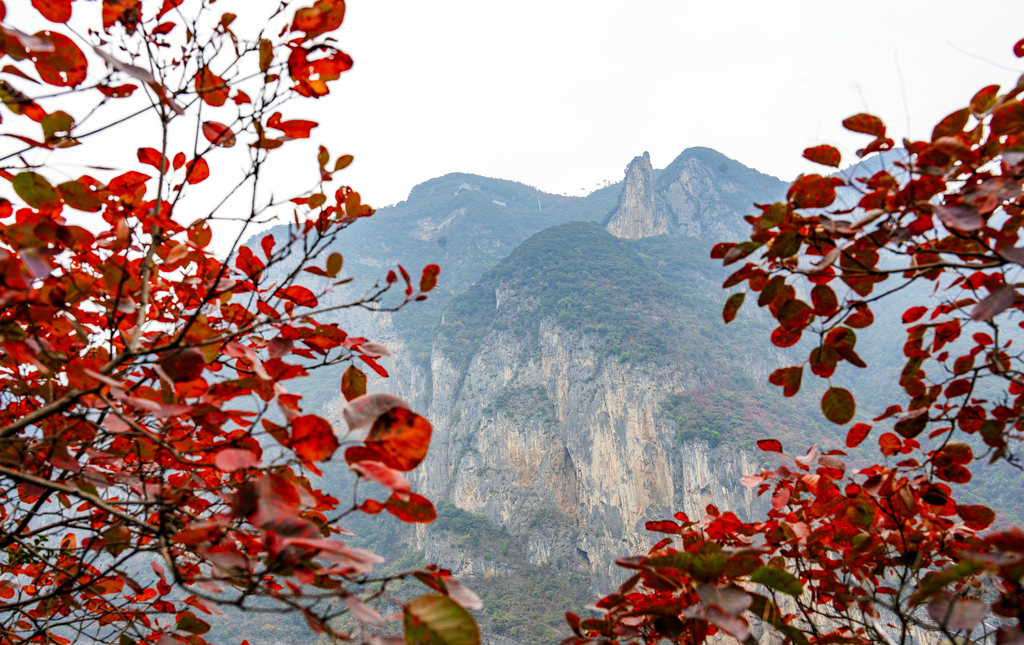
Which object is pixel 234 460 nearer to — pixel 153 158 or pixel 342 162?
pixel 342 162

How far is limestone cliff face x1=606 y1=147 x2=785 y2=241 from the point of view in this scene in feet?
107

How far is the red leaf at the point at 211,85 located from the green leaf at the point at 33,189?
Result: 0.39m

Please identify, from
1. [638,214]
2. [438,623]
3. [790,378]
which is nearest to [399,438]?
[438,623]

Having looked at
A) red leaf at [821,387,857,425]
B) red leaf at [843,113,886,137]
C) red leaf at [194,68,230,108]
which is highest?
red leaf at [194,68,230,108]

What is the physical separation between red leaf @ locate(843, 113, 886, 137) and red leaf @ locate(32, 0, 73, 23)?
149 cm

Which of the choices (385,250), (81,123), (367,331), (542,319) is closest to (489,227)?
(385,250)

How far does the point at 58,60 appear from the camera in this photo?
811 millimetres

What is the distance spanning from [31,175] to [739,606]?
1.27 meters

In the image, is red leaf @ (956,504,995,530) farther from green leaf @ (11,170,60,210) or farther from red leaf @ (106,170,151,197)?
red leaf @ (106,170,151,197)

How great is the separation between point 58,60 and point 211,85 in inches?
12.6

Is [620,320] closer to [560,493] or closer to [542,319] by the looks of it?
[542,319]

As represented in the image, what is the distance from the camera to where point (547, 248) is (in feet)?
88.2

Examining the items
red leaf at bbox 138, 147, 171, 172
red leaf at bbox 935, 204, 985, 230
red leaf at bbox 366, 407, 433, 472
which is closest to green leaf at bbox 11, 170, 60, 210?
red leaf at bbox 138, 147, 171, 172

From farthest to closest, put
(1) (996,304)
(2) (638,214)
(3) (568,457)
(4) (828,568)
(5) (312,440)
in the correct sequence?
(2) (638,214), (3) (568,457), (4) (828,568), (1) (996,304), (5) (312,440)
